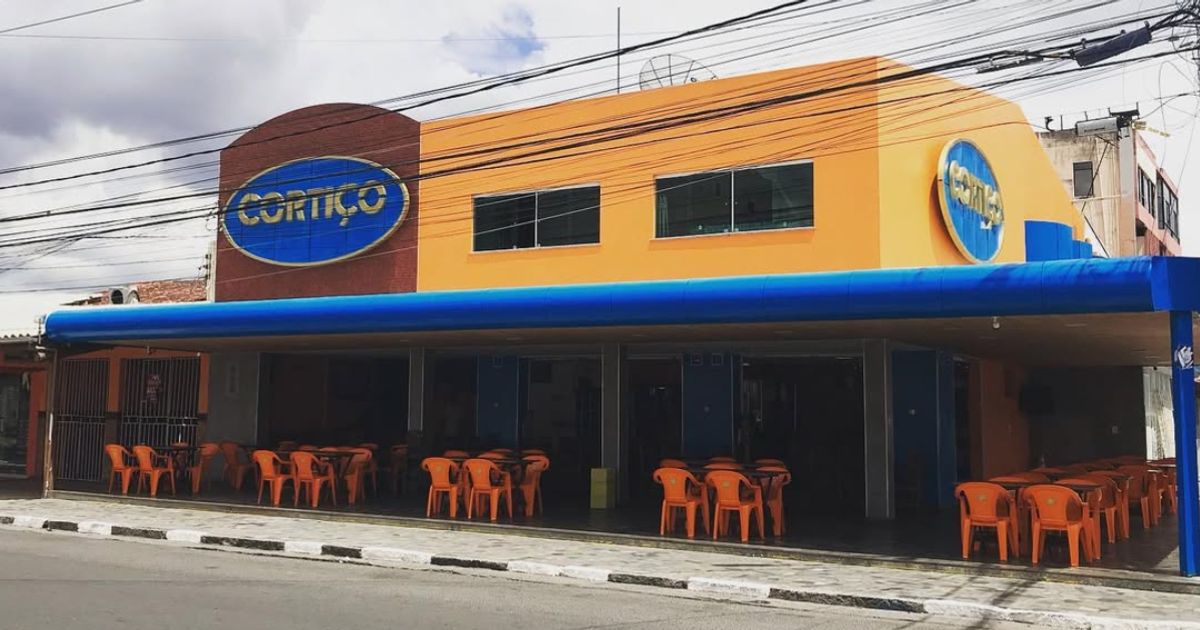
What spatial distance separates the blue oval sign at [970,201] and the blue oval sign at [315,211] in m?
10.2

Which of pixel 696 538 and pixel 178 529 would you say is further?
pixel 178 529

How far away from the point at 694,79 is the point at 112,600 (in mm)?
13873

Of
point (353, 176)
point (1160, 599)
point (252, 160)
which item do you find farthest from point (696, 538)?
point (252, 160)

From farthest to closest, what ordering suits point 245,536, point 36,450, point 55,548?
point 36,450 < point 245,536 < point 55,548

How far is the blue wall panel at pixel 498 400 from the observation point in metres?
21.4

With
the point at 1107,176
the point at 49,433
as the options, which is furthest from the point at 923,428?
the point at 1107,176

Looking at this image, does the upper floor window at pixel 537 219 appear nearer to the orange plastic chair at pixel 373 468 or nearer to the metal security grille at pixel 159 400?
the orange plastic chair at pixel 373 468

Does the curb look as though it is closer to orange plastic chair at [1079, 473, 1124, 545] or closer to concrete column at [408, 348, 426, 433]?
orange plastic chair at [1079, 473, 1124, 545]

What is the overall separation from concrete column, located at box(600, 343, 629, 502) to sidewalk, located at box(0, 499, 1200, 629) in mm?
3600

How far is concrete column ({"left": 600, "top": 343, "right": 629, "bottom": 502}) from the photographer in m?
17.9

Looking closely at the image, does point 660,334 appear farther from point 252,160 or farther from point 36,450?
point 36,450

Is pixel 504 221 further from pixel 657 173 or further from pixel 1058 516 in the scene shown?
pixel 1058 516

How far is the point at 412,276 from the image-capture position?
2053 cm

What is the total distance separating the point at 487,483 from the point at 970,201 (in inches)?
415
